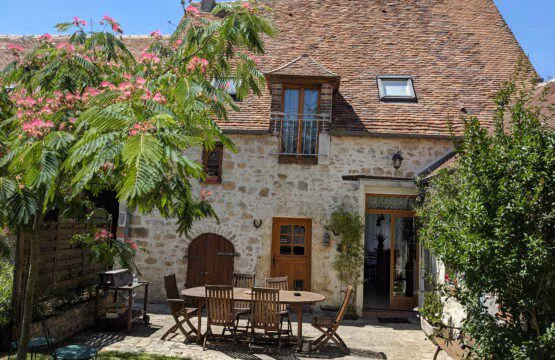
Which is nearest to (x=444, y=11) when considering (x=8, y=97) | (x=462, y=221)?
(x=462, y=221)

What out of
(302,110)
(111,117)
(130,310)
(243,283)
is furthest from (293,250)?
(111,117)

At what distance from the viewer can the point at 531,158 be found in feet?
13.7

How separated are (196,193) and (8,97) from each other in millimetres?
5863

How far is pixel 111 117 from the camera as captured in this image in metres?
3.59

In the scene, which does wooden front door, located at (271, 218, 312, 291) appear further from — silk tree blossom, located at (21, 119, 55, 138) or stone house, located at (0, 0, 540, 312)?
silk tree blossom, located at (21, 119, 55, 138)

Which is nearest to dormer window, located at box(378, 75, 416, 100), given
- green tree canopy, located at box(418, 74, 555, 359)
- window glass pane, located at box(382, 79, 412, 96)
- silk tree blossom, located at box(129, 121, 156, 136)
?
window glass pane, located at box(382, 79, 412, 96)

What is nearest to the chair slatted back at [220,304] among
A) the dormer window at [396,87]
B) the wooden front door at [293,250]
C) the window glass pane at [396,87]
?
the wooden front door at [293,250]

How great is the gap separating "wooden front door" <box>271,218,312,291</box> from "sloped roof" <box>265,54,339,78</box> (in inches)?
130

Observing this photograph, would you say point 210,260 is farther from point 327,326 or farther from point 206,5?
point 206,5

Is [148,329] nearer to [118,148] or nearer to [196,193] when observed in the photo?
[196,193]

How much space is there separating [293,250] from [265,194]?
4.67 feet

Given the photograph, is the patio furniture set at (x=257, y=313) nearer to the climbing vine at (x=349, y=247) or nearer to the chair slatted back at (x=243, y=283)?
the chair slatted back at (x=243, y=283)

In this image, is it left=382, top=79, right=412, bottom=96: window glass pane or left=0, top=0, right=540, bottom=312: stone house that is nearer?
left=0, top=0, right=540, bottom=312: stone house

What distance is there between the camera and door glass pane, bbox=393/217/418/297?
36.4 feet
